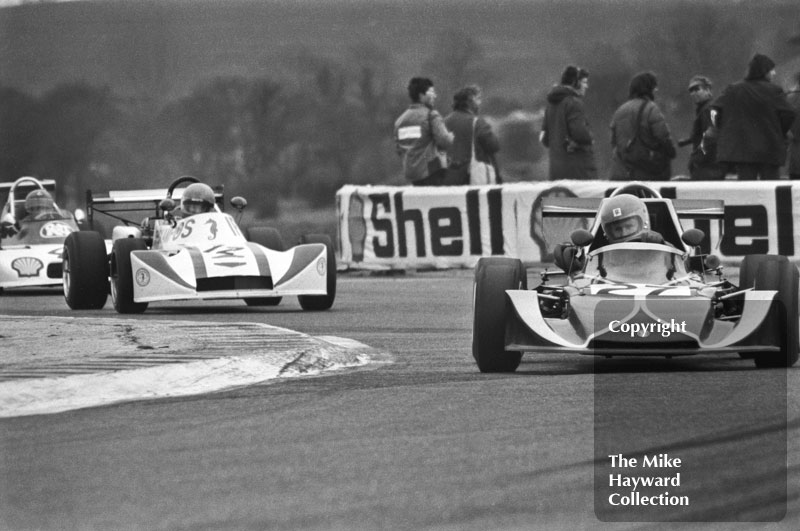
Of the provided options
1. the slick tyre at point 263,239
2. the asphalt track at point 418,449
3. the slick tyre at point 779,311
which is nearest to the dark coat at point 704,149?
the slick tyre at point 263,239

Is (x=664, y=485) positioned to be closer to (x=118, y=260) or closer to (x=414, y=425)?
(x=414, y=425)

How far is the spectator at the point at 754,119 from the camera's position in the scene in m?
16.6

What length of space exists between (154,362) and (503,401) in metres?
1.87

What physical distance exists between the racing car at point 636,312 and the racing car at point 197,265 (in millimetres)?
4656

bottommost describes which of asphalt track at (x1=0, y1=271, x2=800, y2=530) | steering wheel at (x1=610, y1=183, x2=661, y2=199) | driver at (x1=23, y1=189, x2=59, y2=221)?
asphalt track at (x1=0, y1=271, x2=800, y2=530)

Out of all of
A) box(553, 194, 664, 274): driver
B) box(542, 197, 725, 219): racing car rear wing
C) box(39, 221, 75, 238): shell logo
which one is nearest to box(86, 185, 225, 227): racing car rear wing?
box(39, 221, 75, 238): shell logo

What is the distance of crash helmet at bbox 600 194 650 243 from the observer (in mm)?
9828

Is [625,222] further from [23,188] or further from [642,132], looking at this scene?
[23,188]

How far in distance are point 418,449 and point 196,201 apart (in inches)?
365

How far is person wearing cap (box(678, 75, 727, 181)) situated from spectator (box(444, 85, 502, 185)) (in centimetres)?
215

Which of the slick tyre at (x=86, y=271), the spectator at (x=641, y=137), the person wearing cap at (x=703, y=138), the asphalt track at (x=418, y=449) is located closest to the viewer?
the asphalt track at (x=418, y=449)

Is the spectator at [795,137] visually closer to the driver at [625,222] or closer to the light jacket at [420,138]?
the light jacket at [420,138]

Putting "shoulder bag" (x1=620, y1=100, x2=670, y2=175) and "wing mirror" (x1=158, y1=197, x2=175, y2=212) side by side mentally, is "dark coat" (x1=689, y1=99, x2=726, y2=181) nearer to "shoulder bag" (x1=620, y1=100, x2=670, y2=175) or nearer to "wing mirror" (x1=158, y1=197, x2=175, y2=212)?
"shoulder bag" (x1=620, y1=100, x2=670, y2=175)

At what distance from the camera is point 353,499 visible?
5.34 meters
